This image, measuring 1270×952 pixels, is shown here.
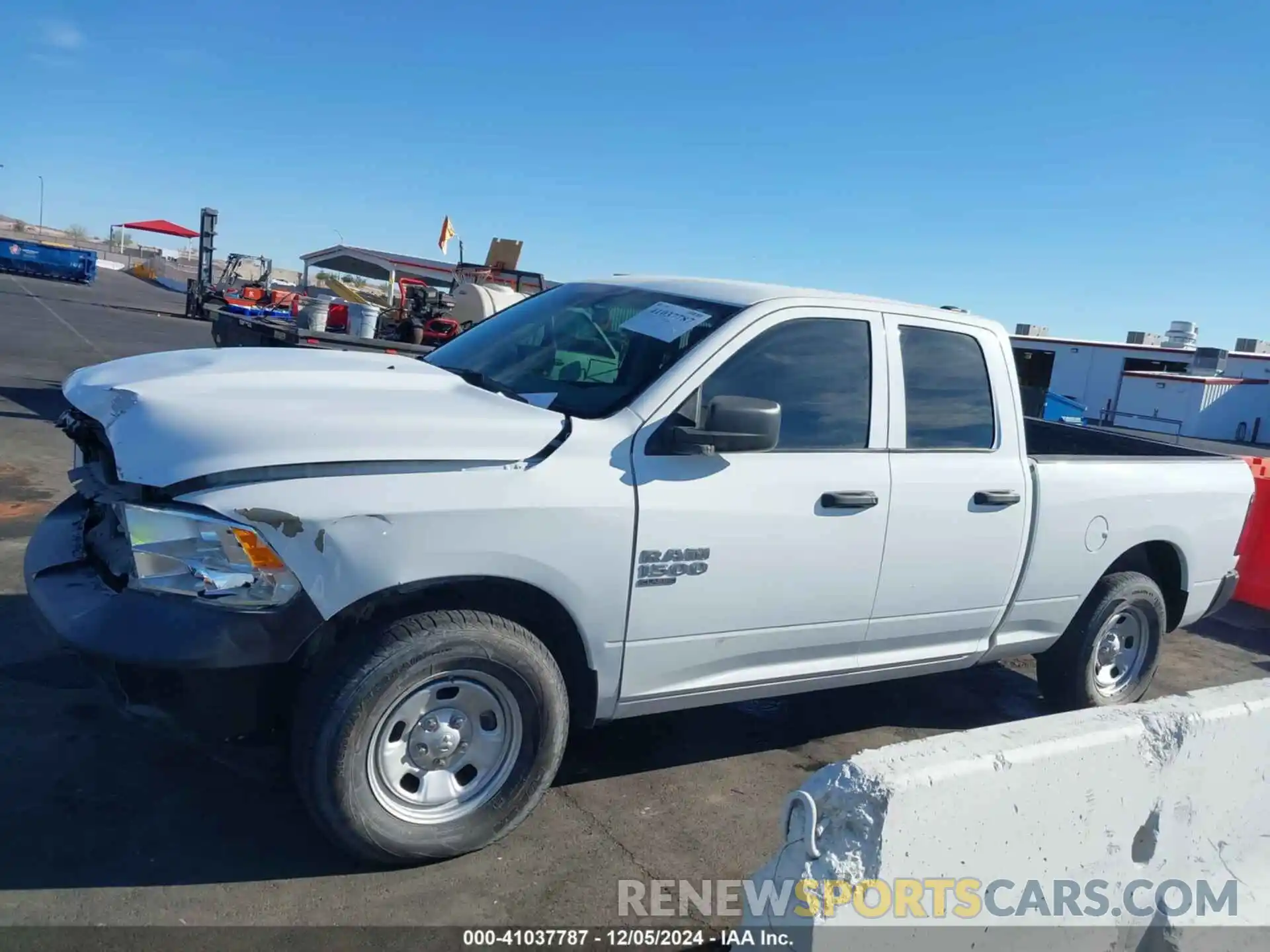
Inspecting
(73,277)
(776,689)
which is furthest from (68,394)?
(73,277)

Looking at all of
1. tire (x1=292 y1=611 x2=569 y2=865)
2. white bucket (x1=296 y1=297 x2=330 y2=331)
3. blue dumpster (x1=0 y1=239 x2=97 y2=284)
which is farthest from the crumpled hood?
blue dumpster (x1=0 y1=239 x2=97 y2=284)

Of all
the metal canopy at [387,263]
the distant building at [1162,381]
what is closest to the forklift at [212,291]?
the metal canopy at [387,263]

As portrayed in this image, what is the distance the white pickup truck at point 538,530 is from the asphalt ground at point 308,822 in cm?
23

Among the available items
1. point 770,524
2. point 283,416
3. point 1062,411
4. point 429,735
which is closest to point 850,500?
point 770,524

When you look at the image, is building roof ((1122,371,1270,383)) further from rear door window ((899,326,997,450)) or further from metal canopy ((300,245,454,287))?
rear door window ((899,326,997,450))

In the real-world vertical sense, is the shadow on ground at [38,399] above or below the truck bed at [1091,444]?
below

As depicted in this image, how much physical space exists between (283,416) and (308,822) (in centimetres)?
143

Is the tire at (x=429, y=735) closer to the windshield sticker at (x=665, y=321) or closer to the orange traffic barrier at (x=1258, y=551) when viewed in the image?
the windshield sticker at (x=665, y=321)

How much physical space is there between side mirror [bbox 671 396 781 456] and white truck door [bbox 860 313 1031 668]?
0.85m

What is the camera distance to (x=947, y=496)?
4.14 m

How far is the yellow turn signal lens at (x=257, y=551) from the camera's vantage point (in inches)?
111

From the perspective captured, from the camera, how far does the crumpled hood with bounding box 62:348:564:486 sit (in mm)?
2865

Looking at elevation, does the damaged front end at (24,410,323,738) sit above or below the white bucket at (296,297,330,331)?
below

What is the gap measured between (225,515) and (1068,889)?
2.61 metres
